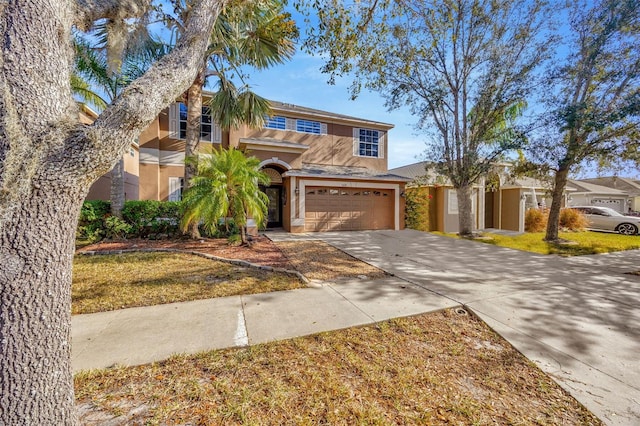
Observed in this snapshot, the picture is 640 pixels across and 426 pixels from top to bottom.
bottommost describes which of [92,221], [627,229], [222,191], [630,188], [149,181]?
[627,229]

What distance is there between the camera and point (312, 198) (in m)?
13.1

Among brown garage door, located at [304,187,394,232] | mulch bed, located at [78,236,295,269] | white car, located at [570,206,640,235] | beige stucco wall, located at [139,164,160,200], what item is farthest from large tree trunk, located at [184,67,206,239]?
white car, located at [570,206,640,235]

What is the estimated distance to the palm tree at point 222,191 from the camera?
739 cm

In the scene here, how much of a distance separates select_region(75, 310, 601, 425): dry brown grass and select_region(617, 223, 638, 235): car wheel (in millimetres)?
19330

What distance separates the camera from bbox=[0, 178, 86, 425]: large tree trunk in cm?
144

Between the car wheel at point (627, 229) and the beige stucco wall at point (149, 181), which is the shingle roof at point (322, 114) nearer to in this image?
the beige stucco wall at point (149, 181)

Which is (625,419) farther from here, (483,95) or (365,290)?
(483,95)

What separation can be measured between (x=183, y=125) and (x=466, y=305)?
1452cm

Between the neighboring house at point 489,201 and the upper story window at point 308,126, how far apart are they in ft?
21.3

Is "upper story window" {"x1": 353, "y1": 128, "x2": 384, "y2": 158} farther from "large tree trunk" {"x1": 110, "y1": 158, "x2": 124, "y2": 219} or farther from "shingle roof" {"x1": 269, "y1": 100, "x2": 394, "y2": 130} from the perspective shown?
"large tree trunk" {"x1": 110, "y1": 158, "x2": 124, "y2": 219}

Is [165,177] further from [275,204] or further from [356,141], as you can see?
[356,141]

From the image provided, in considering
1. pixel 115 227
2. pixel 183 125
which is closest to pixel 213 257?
pixel 115 227

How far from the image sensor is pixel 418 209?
1506cm

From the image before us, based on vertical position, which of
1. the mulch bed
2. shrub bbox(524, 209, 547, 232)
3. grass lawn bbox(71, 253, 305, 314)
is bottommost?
grass lawn bbox(71, 253, 305, 314)
